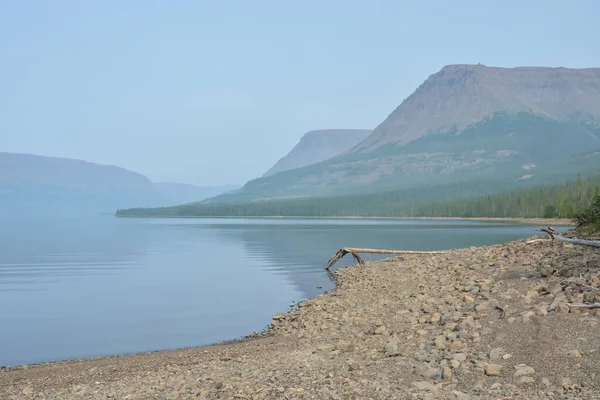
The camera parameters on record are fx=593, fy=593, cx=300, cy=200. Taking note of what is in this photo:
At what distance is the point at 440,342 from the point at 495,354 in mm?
1654

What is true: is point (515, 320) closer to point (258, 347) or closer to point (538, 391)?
point (538, 391)

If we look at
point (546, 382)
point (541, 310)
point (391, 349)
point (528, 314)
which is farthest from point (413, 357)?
point (541, 310)

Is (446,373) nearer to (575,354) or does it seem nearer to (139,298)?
(575,354)

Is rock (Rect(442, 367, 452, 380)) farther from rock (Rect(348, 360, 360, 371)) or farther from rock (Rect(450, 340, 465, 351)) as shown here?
rock (Rect(348, 360, 360, 371))

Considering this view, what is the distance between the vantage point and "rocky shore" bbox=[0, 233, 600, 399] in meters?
11.5

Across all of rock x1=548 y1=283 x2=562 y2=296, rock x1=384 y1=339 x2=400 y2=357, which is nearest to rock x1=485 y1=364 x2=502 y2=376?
rock x1=384 y1=339 x2=400 y2=357

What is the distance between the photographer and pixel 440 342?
14344 mm

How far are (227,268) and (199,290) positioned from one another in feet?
47.9

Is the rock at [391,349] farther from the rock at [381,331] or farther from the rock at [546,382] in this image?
the rock at [546,382]

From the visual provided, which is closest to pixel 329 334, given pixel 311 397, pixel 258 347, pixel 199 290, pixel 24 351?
pixel 258 347

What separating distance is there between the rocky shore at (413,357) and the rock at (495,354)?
4 centimetres

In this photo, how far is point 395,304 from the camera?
22.0 m

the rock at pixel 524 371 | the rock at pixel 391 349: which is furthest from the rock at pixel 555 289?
the rock at pixel 524 371

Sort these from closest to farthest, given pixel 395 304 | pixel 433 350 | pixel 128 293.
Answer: pixel 433 350, pixel 395 304, pixel 128 293
